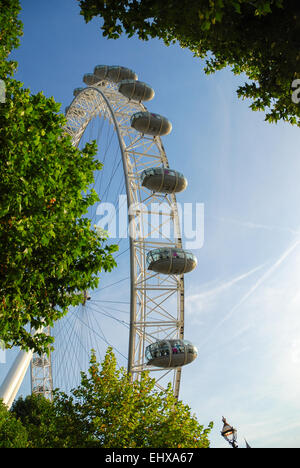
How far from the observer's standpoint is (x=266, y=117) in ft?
27.1

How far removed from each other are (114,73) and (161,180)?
1426 centimetres

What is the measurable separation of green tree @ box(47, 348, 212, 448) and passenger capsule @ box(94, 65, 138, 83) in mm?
25302

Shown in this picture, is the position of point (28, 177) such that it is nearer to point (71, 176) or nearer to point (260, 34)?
point (71, 176)

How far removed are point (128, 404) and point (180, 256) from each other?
395 inches

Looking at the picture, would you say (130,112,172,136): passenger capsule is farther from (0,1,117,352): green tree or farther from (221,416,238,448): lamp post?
(221,416,238,448): lamp post

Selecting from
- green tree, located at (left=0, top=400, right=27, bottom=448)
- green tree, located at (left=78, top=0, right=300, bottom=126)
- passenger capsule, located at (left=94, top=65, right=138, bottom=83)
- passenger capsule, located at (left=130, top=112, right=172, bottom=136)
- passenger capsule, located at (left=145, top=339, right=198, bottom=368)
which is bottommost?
green tree, located at (left=0, top=400, right=27, bottom=448)

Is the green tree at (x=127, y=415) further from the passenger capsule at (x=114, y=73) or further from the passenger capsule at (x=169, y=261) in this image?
the passenger capsule at (x=114, y=73)

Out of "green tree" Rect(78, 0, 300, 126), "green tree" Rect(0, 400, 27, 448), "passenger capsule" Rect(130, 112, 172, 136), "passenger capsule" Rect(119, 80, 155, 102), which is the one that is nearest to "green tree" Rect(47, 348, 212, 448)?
"green tree" Rect(78, 0, 300, 126)

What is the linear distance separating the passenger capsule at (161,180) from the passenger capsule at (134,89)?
27.9 feet

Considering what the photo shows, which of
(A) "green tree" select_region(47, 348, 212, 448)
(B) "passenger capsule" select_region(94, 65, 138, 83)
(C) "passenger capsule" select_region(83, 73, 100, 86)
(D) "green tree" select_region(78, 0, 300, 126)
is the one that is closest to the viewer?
(D) "green tree" select_region(78, 0, 300, 126)

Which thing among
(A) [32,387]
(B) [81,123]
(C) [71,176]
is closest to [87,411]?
(C) [71,176]

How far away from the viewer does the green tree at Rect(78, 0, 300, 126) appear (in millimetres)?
5602

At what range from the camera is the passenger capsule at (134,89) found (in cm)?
2680

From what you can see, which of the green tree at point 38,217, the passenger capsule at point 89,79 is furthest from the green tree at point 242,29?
the passenger capsule at point 89,79
